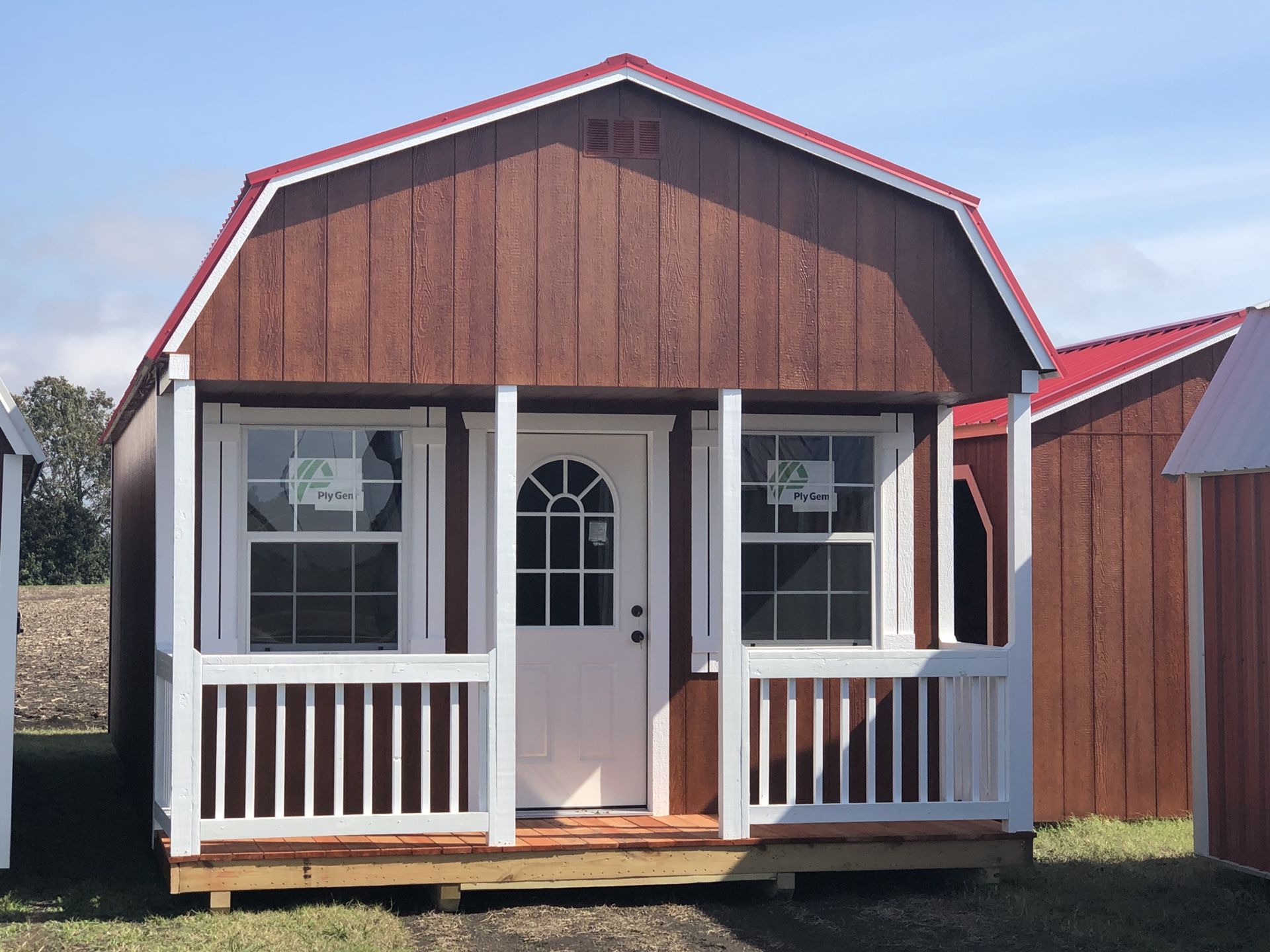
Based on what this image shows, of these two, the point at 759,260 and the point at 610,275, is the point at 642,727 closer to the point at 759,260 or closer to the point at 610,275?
the point at 610,275

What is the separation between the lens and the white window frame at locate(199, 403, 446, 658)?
7.91 m

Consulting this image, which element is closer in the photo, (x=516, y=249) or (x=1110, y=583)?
(x=516, y=249)

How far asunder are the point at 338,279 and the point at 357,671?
1.95 meters

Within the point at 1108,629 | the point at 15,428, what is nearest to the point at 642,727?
the point at 1108,629

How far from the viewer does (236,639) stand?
795cm

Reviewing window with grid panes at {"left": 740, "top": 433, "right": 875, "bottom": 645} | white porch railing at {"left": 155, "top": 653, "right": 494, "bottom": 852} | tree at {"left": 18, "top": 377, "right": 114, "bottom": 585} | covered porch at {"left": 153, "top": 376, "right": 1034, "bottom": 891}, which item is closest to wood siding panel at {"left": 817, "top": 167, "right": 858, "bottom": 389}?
covered porch at {"left": 153, "top": 376, "right": 1034, "bottom": 891}

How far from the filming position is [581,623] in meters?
8.47

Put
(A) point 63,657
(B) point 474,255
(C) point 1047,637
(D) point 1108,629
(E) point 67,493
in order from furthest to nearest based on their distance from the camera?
1. (E) point 67,493
2. (A) point 63,657
3. (D) point 1108,629
4. (C) point 1047,637
5. (B) point 474,255

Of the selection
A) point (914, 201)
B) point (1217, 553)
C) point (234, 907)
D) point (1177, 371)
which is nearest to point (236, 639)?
point (234, 907)

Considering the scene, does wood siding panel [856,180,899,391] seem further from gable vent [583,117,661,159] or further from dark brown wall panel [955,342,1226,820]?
dark brown wall panel [955,342,1226,820]

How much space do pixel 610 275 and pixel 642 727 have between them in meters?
2.70

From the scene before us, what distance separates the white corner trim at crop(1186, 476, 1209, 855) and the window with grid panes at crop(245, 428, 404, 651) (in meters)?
4.41

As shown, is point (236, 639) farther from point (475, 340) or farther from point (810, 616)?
point (810, 616)

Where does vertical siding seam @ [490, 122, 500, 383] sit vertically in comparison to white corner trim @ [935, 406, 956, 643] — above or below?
above
